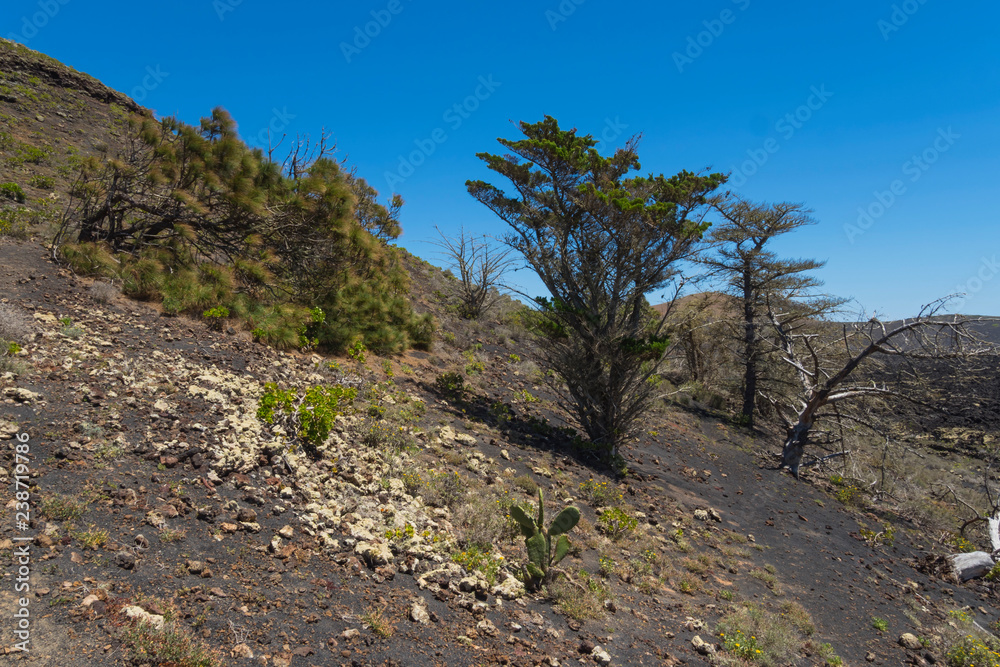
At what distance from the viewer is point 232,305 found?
763cm

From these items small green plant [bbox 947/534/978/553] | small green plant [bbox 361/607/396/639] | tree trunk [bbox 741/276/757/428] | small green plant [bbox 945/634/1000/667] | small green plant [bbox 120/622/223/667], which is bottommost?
small green plant [bbox 361/607/396/639]

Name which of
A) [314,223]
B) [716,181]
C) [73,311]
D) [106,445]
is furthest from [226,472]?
[716,181]

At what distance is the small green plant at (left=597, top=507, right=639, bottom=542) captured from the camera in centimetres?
593

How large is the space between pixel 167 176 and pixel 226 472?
6032 millimetres

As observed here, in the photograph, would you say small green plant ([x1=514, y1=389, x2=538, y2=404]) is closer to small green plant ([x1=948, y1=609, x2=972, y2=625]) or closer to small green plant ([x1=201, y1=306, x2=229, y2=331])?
small green plant ([x1=201, y1=306, x2=229, y2=331])

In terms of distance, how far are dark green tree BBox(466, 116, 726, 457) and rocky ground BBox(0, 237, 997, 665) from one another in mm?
1673

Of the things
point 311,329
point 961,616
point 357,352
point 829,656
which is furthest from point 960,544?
point 311,329

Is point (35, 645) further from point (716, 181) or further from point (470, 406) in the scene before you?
point (716, 181)

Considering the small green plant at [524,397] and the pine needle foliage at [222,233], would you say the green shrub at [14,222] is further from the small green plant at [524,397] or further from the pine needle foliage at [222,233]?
the small green plant at [524,397]

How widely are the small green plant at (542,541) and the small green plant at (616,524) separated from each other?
1.43 meters

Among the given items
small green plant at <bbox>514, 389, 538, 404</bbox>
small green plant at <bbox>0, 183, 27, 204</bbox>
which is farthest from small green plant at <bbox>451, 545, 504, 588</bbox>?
small green plant at <bbox>0, 183, 27, 204</bbox>

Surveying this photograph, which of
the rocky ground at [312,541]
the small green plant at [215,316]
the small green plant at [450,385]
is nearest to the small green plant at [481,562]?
the rocky ground at [312,541]

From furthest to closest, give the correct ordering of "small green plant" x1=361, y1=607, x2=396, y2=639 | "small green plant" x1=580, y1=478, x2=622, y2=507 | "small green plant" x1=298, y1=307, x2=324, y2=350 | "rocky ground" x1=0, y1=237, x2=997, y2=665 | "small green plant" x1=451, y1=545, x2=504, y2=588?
"small green plant" x1=298, y1=307, x2=324, y2=350 < "small green plant" x1=580, y1=478, x2=622, y2=507 < "small green plant" x1=451, y1=545, x2=504, y2=588 < "small green plant" x1=361, y1=607, x2=396, y2=639 < "rocky ground" x1=0, y1=237, x2=997, y2=665

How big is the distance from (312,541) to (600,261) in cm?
697
